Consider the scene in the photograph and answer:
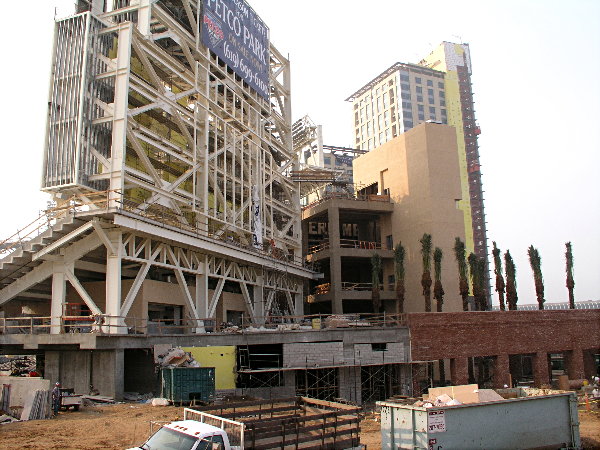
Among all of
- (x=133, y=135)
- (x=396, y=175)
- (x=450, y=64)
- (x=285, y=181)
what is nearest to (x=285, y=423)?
(x=133, y=135)

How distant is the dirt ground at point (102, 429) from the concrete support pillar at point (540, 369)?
1392 centimetres

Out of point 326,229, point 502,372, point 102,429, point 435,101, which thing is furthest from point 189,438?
point 435,101

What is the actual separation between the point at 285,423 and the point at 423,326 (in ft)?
73.3

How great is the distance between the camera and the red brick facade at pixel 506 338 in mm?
33750

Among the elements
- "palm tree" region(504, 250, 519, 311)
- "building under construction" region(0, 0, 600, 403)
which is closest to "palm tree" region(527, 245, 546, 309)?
"palm tree" region(504, 250, 519, 311)

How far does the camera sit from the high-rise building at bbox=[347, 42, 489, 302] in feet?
367

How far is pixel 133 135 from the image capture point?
99.6 ft

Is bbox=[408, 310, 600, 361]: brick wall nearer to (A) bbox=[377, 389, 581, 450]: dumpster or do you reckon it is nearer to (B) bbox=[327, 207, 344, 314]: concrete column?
(A) bbox=[377, 389, 581, 450]: dumpster

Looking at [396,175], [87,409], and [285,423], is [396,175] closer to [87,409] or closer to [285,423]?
[87,409]

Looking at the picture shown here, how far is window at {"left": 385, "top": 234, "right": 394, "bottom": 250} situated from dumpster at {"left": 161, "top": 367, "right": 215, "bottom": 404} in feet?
109

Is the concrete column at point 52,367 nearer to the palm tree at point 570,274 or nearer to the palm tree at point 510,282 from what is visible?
the palm tree at point 510,282

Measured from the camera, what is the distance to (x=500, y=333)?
119 feet

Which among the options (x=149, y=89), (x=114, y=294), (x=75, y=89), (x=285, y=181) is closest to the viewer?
(x=114, y=294)

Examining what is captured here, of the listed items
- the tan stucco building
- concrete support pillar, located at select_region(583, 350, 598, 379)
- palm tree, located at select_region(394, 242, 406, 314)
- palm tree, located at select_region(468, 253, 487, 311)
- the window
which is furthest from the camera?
the window
